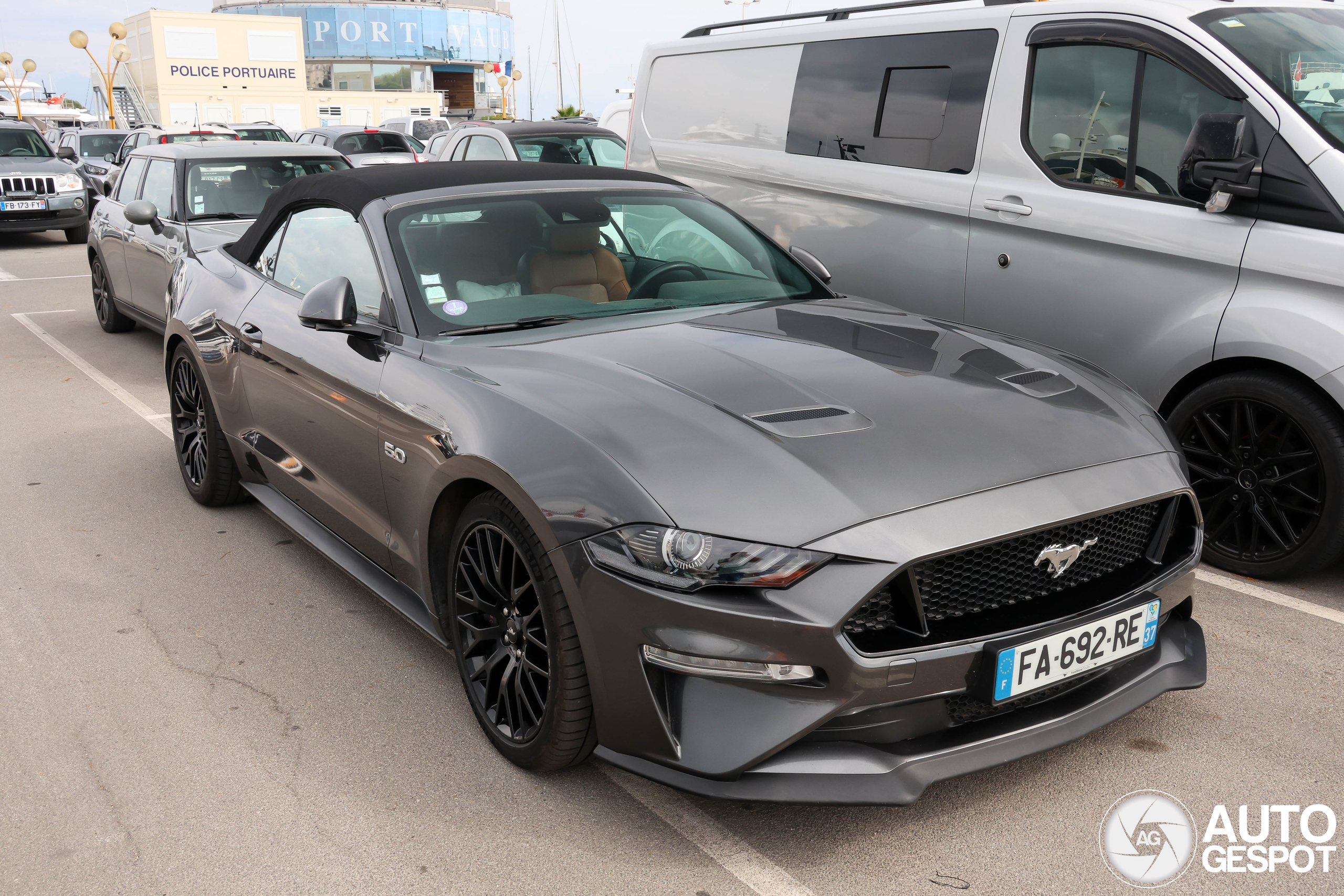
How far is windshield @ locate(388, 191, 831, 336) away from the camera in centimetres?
357

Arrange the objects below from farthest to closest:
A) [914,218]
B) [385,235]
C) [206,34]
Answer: [206,34], [914,218], [385,235]

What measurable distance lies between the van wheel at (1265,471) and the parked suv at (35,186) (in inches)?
622

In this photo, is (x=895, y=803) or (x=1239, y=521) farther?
(x=1239, y=521)

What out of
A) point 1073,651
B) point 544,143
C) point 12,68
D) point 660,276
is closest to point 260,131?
point 544,143

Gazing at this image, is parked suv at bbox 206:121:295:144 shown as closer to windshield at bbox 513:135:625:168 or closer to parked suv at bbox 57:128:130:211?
parked suv at bbox 57:128:130:211

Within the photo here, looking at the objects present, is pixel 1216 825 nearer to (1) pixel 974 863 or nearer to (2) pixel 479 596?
(1) pixel 974 863

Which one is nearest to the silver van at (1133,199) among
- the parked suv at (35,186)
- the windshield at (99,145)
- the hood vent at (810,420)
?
the hood vent at (810,420)

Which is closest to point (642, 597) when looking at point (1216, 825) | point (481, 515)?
point (481, 515)

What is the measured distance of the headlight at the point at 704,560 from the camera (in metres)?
2.36

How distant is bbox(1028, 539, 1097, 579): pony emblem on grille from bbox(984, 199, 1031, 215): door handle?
101 inches

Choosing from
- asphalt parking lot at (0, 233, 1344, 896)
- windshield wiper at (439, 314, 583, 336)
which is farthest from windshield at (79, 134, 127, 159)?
windshield wiper at (439, 314, 583, 336)

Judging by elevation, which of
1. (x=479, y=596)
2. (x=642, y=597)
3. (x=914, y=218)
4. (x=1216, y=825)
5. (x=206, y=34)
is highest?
(x=206, y=34)

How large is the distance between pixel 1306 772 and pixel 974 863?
1042 mm

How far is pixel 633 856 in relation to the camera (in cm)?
263
